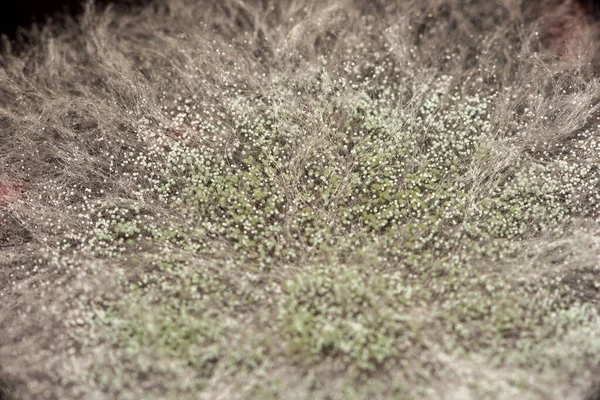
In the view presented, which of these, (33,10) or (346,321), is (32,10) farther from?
(346,321)

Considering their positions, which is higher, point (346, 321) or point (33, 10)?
point (33, 10)

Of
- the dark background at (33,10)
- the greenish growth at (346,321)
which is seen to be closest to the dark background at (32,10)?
the dark background at (33,10)

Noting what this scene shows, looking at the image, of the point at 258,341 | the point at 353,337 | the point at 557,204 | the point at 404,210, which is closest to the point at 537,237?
the point at 557,204

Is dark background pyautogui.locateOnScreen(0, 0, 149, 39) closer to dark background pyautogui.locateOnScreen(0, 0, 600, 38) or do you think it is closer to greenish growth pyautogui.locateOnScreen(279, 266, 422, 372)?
dark background pyautogui.locateOnScreen(0, 0, 600, 38)

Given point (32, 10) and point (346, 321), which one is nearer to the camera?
point (346, 321)

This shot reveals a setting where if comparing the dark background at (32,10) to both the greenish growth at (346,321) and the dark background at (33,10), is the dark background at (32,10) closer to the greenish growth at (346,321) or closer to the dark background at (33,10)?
the dark background at (33,10)

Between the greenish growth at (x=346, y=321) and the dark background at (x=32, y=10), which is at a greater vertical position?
the dark background at (x=32, y=10)

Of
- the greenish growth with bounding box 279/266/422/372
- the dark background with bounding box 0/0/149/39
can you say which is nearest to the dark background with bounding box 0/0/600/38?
the dark background with bounding box 0/0/149/39

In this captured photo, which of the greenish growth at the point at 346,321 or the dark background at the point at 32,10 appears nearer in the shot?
the greenish growth at the point at 346,321

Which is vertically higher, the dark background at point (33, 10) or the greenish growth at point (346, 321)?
the dark background at point (33, 10)

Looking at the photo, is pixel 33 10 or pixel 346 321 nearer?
pixel 346 321

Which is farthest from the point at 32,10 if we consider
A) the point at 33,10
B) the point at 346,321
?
the point at 346,321

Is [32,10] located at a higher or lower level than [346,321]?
higher

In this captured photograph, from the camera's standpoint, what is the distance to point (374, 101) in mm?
3453
